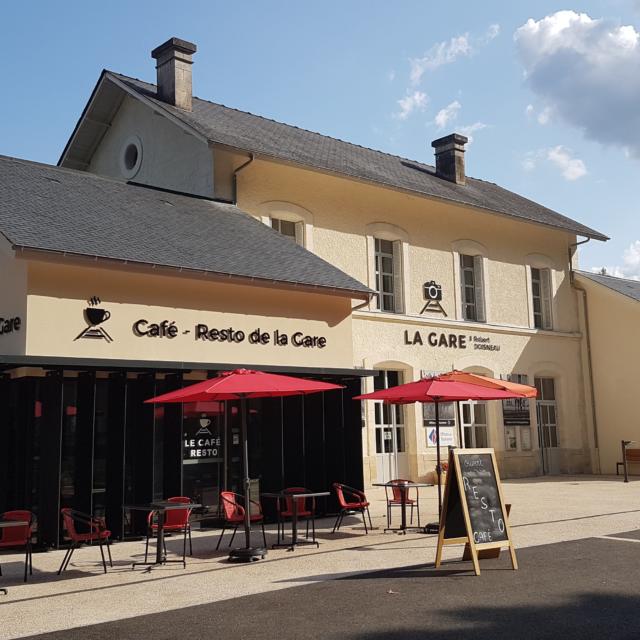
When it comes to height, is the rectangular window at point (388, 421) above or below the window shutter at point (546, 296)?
below

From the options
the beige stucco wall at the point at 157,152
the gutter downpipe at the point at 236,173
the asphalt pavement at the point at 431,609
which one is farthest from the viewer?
the beige stucco wall at the point at 157,152

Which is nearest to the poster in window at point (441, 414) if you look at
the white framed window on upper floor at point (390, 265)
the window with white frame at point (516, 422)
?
the window with white frame at point (516, 422)

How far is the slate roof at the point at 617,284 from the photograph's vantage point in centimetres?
2134

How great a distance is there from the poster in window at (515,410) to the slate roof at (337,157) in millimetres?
3957

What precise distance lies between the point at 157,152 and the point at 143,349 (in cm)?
738

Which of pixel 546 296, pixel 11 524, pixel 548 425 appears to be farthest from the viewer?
pixel 546 296

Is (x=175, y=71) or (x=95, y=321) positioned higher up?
(x=175, y=71)

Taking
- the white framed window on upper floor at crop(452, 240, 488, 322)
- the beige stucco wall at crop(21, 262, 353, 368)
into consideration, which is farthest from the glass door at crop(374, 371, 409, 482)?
the beige stucco wall at crop(21, 262, 353, 368)

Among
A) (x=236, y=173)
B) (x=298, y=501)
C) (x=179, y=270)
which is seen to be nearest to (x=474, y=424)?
(x=236, y=173)

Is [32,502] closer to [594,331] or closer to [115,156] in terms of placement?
[115,156]

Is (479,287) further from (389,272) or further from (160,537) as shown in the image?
(160,537)

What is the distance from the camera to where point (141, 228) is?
1214cm

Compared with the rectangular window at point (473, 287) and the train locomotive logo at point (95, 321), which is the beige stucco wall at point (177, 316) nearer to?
the train locomotive logo at point (95, 321)

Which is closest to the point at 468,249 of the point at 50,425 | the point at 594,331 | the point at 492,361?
the point at 492,361
